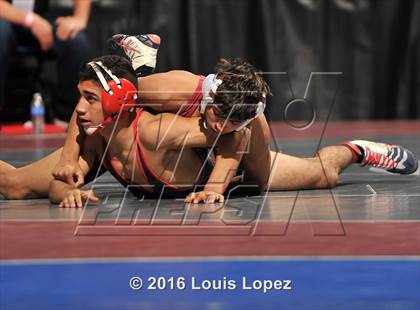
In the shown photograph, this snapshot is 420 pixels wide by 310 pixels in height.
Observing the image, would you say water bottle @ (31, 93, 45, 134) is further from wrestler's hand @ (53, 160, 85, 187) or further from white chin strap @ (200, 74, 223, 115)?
white chin strap @ (200, 74, 223, 115)

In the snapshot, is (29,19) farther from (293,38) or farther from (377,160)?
(377,160)

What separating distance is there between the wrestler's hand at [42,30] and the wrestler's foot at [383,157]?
3200 millimetres

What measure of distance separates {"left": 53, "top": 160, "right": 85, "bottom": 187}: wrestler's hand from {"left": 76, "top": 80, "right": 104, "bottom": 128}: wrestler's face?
0.54 ft

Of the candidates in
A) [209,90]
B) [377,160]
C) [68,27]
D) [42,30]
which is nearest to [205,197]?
[209,90]

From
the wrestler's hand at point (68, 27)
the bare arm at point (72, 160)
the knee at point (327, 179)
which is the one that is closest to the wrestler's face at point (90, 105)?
the bare arm at point (72, 160)

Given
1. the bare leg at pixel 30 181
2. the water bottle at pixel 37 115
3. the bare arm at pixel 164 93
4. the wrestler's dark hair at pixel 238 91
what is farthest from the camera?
the water bottle at pixel 37 115

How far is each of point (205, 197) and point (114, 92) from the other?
1.59ft

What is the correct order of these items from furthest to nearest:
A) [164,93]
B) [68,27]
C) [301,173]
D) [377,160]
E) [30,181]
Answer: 1. [68,27]
2. [377,160]
3. [301,173]
4. [30,181]
5. [164,93]

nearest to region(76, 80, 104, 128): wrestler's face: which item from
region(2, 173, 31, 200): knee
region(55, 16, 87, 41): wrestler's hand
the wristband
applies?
Result: region(2, 173, 31, 200): knee

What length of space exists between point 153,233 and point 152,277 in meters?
0.46

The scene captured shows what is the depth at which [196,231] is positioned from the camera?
301 centimetres

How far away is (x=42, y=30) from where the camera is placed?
22.7 feet

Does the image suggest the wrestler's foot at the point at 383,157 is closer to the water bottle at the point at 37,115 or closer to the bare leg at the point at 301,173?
the bare leg at the point at 301,173

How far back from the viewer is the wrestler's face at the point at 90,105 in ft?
11.6
